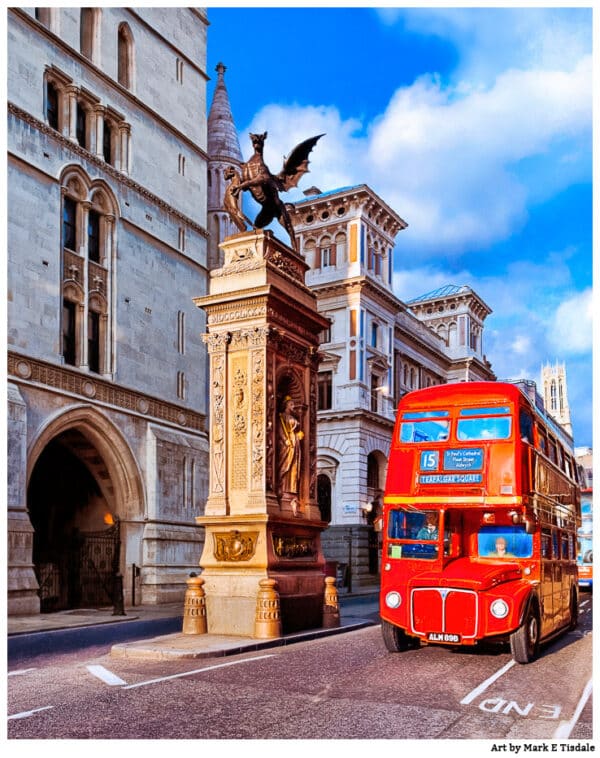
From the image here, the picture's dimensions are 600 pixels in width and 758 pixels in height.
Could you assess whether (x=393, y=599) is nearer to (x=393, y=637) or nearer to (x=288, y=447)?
(x=393, y=637)

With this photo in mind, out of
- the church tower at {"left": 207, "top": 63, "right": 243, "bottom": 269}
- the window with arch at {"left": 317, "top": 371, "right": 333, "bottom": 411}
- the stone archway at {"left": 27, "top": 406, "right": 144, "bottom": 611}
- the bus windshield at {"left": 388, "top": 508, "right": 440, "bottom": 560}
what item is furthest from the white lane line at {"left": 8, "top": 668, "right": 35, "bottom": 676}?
the window with arch at {"left": 317, "top": 371, "right": 333, "bottom": 411}

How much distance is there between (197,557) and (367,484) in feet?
52.0

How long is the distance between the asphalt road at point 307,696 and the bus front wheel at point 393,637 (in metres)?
0.15

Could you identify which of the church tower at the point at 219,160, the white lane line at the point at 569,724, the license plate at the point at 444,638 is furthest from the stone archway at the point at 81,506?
the white lane line at the point at 569,724

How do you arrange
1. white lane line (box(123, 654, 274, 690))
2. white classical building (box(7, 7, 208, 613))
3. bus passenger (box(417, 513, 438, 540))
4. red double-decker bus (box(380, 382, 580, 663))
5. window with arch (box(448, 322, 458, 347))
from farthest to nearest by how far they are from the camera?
1. window with arch (box(448, 322, 458, 347))
2. white classical building (box(7, 7, 208, 613))
3. bus passenger (box(417, 513, 438, 540))
4. red double-decker bus (box(380, 382, 580, 663))
5. white lane line (box(123, 654, 274, 690))

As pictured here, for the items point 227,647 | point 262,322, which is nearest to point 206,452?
point 262,322

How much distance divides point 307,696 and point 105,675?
339cm

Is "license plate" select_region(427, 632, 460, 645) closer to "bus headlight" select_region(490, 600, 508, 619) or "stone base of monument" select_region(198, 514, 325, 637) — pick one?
"bus headlight" select_region(490, 600, 508, 619)

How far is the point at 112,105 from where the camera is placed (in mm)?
31734

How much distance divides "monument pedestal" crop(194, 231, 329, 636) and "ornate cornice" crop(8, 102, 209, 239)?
1159cm

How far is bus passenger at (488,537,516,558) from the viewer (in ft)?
49.9

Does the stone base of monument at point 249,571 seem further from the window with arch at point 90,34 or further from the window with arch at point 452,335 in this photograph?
the window with arch at point 452,335

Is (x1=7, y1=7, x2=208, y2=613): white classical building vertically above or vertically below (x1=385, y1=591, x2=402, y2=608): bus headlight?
above

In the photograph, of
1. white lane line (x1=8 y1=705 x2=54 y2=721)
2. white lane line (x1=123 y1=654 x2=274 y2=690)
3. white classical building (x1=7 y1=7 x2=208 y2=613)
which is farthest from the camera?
white classical building (x1=7 y1=7 x2=208 y2=613)
